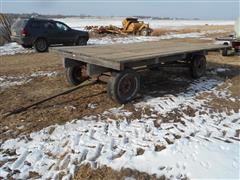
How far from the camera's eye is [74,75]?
8500mm

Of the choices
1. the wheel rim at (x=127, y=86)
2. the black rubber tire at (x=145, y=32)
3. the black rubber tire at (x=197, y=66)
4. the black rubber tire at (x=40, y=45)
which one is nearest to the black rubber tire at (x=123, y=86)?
the wheel rim at (x=127, y=86)

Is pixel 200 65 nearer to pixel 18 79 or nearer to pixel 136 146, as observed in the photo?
pixel 136 146

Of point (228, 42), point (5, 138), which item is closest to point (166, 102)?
point (5, 138)

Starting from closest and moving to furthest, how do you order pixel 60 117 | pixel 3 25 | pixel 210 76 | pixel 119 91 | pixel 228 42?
1. pixel 60 117
2. pixel 119 91
3. pixel 210 76
4. pixel 228 42
5. pixel 3 25

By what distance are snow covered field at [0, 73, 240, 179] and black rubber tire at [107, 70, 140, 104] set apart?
1.07 ft

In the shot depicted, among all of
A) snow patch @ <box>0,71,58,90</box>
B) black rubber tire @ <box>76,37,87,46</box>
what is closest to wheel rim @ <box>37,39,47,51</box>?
black rubber tire @ <box>76,37,87,46</box>

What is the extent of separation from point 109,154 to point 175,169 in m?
1.00

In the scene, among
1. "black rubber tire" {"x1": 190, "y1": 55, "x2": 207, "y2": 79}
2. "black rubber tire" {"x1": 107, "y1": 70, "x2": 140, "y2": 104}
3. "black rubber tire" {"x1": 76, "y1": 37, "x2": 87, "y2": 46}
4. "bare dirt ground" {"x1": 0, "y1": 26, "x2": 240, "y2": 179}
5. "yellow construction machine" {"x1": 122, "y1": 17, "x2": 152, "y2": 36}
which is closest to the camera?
"bare dirt ground" {"x1": 0, "y1": 26, "x2": 240, "y2": 179}

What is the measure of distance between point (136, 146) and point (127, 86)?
7.29 feet

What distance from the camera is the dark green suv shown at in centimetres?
1681

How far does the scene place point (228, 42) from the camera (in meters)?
16.4

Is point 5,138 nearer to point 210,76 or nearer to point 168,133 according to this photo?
point 168,133

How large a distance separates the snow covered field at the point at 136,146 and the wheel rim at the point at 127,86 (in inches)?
16.9

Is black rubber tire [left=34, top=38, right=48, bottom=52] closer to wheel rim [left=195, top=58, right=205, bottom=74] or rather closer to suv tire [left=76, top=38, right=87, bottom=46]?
suv tire [left=76, top=38, right=87, bottom=46]
